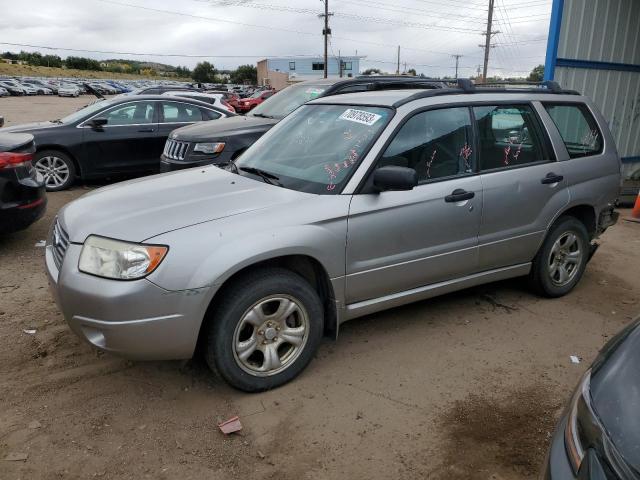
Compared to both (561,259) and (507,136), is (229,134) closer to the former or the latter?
(507,136)

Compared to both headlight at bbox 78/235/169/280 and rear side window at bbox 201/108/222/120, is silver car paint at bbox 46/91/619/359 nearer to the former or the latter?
headlight at bbox 78/235/169/280

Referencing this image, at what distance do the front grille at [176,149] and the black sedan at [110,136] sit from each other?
6.82 ft

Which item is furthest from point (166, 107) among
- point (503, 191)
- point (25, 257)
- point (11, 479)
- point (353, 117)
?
point (11, 479)

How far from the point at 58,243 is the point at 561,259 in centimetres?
402

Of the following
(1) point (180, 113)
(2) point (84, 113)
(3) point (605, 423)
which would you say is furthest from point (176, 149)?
(3) point (605, 423)

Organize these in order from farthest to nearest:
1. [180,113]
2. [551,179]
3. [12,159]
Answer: [180,113], [12,159], [551,179]

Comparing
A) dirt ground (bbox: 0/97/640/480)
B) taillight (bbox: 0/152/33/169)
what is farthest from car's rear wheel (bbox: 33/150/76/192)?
dirt ground (bbox: 0/97/640/480)

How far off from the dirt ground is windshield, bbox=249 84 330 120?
434 cm

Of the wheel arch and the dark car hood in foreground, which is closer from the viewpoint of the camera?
the dark car hood in foreground

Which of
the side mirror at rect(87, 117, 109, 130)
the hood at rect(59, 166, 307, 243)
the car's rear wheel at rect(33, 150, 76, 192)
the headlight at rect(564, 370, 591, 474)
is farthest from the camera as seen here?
the side mirror at rect(87, 117, 109, 130)

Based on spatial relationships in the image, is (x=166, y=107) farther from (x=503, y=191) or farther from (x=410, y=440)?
(x=410, y=440)

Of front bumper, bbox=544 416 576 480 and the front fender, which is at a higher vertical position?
the front fender

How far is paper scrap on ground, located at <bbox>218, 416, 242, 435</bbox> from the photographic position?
116 inches

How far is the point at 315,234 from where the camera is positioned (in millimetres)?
3256
